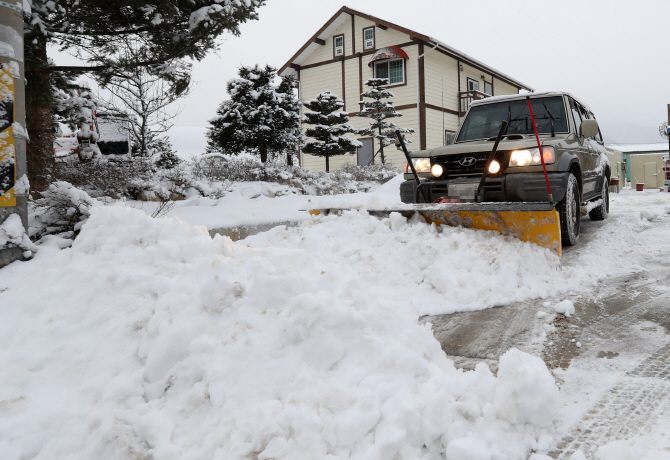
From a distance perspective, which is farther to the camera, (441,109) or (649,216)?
(441,109)

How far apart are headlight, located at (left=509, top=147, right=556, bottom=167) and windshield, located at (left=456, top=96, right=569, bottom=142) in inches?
40.5

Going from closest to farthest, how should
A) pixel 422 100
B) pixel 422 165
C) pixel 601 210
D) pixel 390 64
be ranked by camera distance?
1. pixel 422 165
2. pixel 601 210
3. pixel 422 100
4. pixel 390 64

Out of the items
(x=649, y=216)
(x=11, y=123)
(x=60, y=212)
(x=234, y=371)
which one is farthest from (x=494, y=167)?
(x=60, y=212)

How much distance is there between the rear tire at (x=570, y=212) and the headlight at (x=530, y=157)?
391mm

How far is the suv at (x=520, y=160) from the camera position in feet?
15.5

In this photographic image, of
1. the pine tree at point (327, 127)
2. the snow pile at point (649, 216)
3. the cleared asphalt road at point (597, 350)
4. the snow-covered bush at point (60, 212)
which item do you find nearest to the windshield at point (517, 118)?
the cleared asphalt road at point (597, 350)

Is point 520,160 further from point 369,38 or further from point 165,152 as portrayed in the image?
point 369,38

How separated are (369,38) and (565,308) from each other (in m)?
22.2

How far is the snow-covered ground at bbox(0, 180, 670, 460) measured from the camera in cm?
169

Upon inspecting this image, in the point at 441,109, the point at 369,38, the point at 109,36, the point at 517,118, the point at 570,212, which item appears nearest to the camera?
the point at 570,212

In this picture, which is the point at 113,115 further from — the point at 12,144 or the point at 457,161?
the point at 457,161

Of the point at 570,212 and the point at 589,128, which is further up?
the point at 589,128

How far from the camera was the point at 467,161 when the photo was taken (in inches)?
200

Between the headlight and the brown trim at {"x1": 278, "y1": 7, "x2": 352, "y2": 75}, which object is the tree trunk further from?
the brown trim at {"x1": 278, "y1": 7, "x2": 352, "y2": 75}
